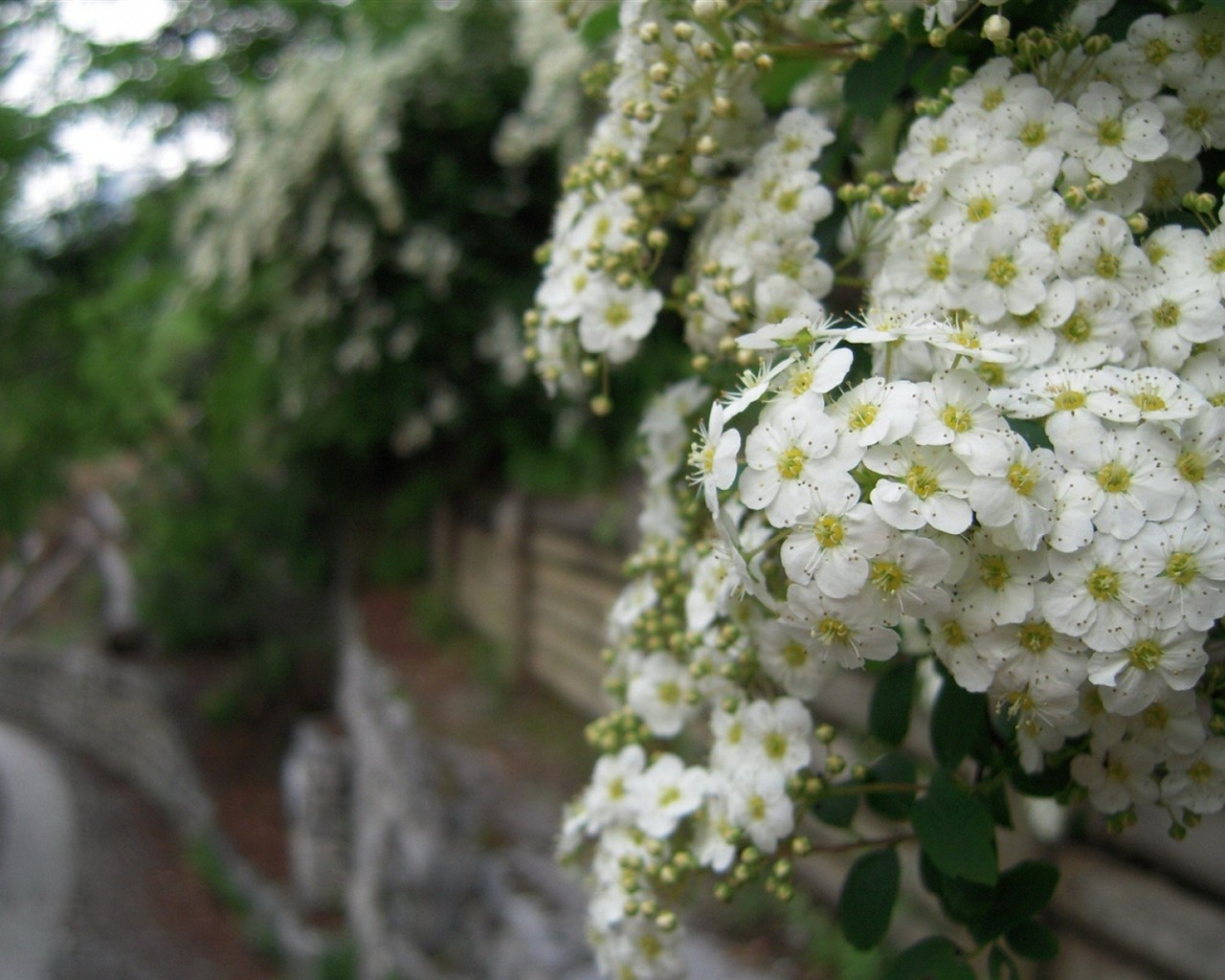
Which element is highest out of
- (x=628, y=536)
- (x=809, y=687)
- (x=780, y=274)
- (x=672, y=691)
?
(x=780, y=274)

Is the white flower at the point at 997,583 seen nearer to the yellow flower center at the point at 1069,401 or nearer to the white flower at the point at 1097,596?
the white flower at the point at 1097,596

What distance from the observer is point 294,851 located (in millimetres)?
6941

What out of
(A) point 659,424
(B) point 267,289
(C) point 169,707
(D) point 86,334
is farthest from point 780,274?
(C) point 169,707

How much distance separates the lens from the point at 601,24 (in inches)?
57.1

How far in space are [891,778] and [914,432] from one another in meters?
0.57

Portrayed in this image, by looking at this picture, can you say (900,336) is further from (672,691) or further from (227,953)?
(227,953)

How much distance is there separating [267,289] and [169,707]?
4.45 m

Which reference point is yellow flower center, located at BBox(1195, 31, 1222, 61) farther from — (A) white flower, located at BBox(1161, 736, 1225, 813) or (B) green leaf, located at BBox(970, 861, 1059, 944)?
(B) green leaf, located at BBox(970, 861, 1059, 944)

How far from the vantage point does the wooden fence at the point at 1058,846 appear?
1825mm

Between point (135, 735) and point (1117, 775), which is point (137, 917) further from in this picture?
point (1117, 775)

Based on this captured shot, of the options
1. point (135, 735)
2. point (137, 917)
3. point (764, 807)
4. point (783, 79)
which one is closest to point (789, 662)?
point (764, 807)

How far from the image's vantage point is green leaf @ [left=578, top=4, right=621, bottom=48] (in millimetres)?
1443

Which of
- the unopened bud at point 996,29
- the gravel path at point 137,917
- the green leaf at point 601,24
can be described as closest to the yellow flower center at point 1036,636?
the unopened bud at point 996,29

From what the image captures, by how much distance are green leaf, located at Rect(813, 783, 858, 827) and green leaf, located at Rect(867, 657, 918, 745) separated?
0.07 m
